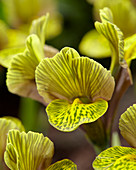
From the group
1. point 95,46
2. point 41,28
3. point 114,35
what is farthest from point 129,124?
point 95,46

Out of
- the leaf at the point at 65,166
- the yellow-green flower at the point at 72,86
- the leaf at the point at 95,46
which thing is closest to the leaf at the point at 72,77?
the yellow-green flower at the point at 72,86

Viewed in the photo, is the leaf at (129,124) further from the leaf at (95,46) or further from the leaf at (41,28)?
the leaf at (95,46)

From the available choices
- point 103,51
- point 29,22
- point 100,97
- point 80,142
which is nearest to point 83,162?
point 80,142

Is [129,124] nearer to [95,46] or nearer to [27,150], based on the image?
[27,150]

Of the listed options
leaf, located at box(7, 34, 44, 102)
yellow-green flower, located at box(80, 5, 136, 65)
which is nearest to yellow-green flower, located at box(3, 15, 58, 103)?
leaf, located at box(7, 34, 44, 102)

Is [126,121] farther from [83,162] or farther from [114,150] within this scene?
[83,162]

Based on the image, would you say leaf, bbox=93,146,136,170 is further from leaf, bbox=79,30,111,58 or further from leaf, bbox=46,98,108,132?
leaf, bbox=79,30,111,58
